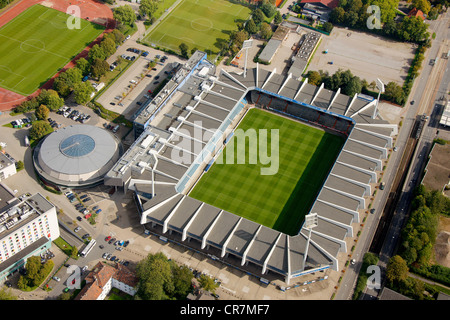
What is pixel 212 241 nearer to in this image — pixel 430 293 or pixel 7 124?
pixel 430 293

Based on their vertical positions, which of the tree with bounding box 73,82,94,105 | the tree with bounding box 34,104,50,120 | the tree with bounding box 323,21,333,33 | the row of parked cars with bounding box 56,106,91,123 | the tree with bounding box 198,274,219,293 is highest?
the tree with bounding box 323,21,333,33

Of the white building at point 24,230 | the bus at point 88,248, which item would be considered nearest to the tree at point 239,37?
the bus at point 88,248

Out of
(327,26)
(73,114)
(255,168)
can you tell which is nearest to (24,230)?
(73,114)

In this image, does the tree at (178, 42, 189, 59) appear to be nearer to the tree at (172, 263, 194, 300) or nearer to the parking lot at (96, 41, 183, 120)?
the parking lot at (96, 41, 183, 120)

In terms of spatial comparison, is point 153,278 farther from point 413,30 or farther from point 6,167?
point 413,30

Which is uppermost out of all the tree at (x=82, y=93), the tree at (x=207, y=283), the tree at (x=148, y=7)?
the tree at (x=148, y=7)

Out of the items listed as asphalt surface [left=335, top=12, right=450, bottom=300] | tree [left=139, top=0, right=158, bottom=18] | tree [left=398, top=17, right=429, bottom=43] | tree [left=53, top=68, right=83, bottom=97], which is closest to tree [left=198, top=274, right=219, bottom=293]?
asphalt surface [left=335, top=12, right=450, bottom=300]

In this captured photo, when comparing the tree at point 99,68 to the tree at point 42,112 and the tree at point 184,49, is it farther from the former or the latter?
the tree at point 184,49
